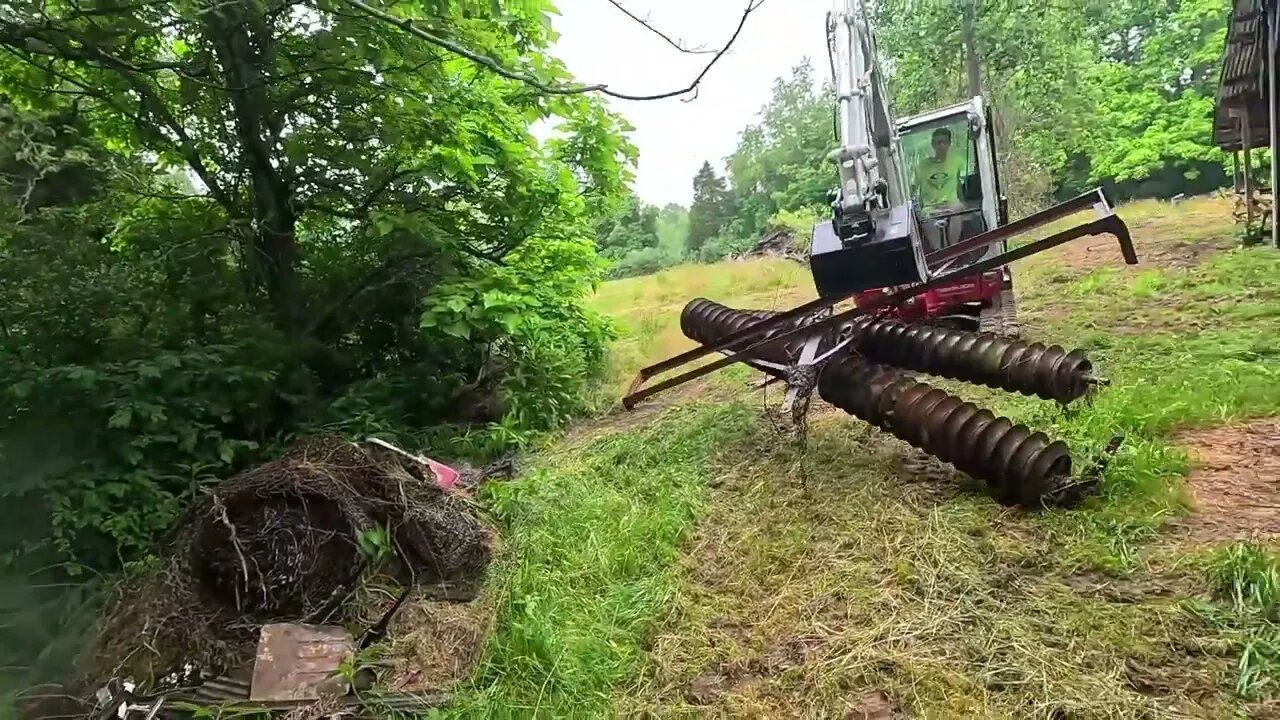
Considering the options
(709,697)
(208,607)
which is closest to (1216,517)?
(709,697)

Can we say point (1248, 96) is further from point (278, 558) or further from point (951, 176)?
point (278, 558)

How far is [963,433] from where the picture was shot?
3420 millimetres

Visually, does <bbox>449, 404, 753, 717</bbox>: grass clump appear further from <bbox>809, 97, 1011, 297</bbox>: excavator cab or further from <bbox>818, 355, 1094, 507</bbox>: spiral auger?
<bbox>809, 97, 1011, 297</bbox>: excavator cab

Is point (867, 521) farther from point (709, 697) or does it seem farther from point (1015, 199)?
point (1015, 199)

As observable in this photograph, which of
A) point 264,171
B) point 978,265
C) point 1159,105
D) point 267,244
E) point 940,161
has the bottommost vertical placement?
point 978,265

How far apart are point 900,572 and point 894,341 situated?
1930 mm

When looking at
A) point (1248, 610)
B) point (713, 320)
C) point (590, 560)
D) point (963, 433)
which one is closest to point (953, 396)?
point (963, 433)

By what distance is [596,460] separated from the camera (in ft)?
16.0

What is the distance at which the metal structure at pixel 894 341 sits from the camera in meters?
3.36

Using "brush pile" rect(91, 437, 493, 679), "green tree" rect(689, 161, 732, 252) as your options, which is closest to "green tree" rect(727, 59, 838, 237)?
"green tree" rect(689, 161, 732, 252)

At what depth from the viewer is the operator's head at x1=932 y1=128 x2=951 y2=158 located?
6824 millimetres

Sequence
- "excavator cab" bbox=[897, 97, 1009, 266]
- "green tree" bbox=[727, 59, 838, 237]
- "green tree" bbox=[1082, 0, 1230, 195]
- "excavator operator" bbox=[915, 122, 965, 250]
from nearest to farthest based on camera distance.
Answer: "excavator cab" bbox=[897, 97, 1009, 266], "excavator operator" bbox=[915, 122, 965, 250], "green tree" bbox=[1082, 0, 1230, 195], "green tree" bbox=[727, 59, 838, 237]

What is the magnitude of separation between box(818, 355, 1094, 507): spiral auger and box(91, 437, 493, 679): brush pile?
2080 mm

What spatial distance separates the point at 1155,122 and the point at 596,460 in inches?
769
